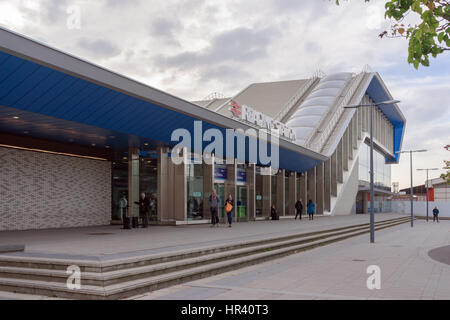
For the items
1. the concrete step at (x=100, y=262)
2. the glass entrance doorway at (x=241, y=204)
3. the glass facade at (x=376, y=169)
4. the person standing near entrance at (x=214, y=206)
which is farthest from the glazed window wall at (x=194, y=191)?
the glass facade at (x=376, y=169)

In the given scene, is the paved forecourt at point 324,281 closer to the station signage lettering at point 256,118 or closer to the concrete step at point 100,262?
the concrete step at point 100,262

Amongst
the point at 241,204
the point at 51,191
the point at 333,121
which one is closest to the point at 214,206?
the point at 51,191

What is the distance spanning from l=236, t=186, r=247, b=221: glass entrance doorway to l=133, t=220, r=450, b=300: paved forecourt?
13.7m

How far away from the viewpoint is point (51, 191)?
66.7 feet

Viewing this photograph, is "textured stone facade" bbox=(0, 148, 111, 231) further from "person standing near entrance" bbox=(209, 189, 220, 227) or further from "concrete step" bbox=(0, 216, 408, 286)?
"concrete step" bbox=(0, 216, 408, 286)

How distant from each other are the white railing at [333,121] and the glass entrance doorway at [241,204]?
16.5 metres

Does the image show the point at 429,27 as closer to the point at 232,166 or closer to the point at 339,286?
the point at 339,286

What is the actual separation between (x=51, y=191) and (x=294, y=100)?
147ft

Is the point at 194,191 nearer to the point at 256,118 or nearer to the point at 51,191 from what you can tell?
the point at 51,191

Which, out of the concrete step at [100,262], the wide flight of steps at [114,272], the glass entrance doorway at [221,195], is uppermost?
the glass entrance doorway at [221,195]

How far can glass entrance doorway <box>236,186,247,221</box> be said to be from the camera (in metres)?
28.4

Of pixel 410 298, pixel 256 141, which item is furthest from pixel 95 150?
pixel 410 298

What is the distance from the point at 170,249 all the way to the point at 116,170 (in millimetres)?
13163

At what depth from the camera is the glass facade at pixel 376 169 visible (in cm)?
5831
